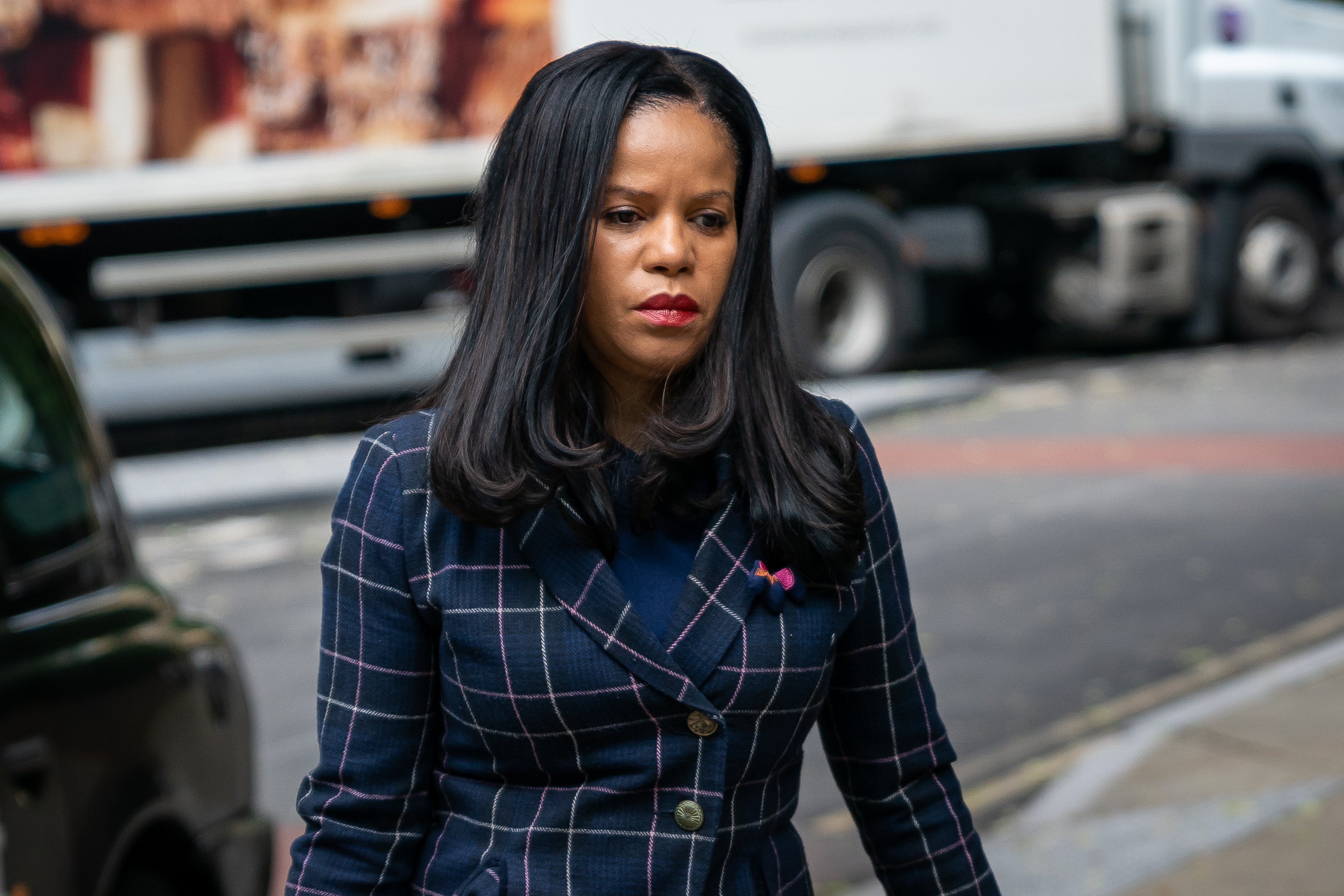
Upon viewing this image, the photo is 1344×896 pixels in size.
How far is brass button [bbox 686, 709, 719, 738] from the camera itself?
1.69 m

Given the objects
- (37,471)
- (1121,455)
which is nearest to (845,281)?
(1121,455)

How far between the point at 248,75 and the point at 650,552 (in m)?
9.44

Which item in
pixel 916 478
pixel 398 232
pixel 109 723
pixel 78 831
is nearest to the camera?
pixel 78 831

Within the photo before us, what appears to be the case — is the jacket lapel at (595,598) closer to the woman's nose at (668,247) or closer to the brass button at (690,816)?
the brass button at (690,816)

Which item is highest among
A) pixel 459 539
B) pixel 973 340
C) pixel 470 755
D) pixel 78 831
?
pixel 459 539

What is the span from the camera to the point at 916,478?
895cm

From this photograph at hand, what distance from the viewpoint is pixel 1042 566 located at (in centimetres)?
716

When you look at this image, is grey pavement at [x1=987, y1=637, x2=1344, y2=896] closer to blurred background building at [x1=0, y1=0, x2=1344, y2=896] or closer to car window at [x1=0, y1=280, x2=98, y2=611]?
blurred background building at [x1=0, y1=0, x2=1344, y2=896]

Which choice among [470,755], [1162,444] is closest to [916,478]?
[1162,444]

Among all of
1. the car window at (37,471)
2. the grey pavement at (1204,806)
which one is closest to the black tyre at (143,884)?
the car window at (37,471)

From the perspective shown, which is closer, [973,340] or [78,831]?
[78,831]

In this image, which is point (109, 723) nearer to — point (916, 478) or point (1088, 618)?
point (1088, 618)

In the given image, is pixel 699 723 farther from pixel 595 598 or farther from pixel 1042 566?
pixel 1042 566

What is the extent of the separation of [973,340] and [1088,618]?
339 inches
